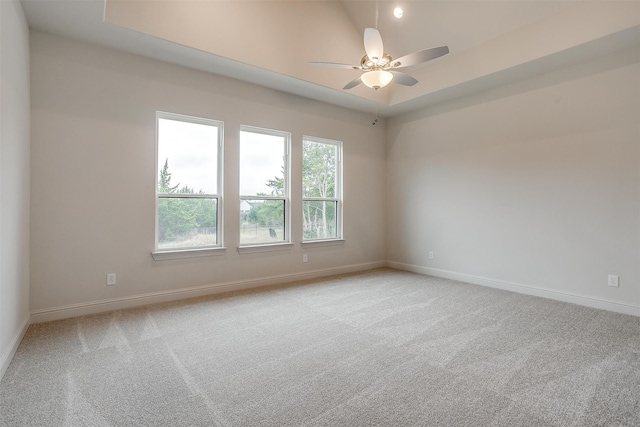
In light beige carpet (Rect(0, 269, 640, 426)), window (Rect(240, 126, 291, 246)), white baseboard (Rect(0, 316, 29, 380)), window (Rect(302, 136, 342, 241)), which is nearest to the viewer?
light beige carpet (Rect(0, 269, 640, 426))

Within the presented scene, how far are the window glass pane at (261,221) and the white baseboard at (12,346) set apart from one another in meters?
2.36

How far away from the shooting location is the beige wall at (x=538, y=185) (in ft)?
11.8

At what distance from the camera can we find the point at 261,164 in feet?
15.8

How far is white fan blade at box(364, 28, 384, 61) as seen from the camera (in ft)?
9.37

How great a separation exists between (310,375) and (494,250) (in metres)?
3.69

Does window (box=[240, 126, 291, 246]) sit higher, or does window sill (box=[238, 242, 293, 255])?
window (box=[240, 126, 291, 246])

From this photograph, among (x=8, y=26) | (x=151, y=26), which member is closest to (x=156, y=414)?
(x=8, y=26)

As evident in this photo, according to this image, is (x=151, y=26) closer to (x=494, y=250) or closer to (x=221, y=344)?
(x=221, y=344)

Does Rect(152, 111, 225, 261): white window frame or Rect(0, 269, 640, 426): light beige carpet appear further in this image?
Rect(152, 111, 225, 261): white window frame

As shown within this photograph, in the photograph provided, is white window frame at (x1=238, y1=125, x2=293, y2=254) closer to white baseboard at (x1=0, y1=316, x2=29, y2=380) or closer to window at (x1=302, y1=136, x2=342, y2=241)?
window at (x1=302, y1=136, x2=342, y2=241)

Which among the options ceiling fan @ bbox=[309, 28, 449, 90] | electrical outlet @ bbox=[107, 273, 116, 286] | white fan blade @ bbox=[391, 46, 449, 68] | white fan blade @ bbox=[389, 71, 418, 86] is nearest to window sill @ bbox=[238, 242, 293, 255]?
electrical outlet @ bbox=[107, 273, 116, 286]

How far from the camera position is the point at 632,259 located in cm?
354

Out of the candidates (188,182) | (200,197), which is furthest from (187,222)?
(188,182)

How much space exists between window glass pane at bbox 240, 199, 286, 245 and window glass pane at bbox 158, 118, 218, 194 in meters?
0.57
